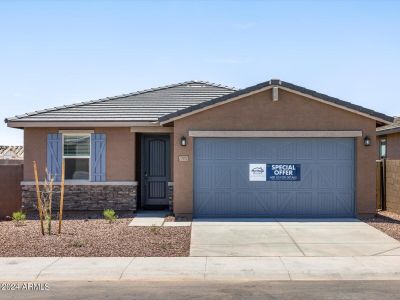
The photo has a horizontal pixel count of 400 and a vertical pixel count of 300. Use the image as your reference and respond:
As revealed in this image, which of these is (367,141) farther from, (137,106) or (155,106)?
(137,106)

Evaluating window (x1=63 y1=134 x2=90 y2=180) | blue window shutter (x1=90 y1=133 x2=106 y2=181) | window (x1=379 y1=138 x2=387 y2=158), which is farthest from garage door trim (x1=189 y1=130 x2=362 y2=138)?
window (x1=379 y1=138 x2=387 y2=158)

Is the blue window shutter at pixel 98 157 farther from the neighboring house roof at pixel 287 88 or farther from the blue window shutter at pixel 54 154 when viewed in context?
the neighboring house roof at pixel 287 88

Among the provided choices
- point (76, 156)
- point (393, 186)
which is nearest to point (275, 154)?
point (393, 186)

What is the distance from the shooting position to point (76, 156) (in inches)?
646

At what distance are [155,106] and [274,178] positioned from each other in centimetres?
498

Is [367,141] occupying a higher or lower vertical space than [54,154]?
higher

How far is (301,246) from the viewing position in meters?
11.3

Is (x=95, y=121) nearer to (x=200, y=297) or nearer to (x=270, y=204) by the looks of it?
(x=270, y=204)

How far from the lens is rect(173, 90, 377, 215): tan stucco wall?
1516 cm

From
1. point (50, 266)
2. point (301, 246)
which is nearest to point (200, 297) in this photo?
point (50, 266)

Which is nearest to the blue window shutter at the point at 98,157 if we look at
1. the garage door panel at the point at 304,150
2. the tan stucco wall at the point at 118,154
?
the tan stucco wall at the point at 118,154

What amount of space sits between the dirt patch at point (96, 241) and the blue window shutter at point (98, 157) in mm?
2344

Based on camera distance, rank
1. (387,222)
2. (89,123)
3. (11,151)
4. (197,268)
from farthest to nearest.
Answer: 1. (11,151)
2. (89,123)
3. (387,222)
4. (197,268)

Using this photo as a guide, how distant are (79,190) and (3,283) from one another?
7.96 meters
